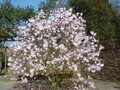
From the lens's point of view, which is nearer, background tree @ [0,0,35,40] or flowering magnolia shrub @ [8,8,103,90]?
flowering magnolia shrub @ [8,8,103,90]

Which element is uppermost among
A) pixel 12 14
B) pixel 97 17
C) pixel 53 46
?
Result: pixel 12 14

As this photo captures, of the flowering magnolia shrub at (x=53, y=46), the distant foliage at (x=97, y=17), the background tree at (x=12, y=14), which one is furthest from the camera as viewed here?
the distant foliage at (x=97, y=17)

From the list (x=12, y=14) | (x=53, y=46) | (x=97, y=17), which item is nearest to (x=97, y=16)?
(x=97, y=17)

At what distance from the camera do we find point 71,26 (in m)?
5.11

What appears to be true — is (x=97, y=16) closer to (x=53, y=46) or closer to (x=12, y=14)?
(x=12, y=14)

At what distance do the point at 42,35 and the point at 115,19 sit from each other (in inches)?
544

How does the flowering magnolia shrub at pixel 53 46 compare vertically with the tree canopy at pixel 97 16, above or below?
below

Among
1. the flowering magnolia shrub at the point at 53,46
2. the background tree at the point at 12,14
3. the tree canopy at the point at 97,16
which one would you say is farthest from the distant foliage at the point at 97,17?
the flowering magnolia shrub at the point at 53,46

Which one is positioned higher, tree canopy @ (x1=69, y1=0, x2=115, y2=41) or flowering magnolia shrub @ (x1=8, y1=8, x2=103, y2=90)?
tree canopy @ (x1=69, y1=0, x2=115, y2=41)

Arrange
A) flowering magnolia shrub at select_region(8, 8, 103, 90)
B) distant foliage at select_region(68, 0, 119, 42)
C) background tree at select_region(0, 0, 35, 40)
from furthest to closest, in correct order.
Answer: distant foliage at select_region(68, 0, 119, 42) → background tree at select_region(0, 0, 35, 40) → flowering magnolia shrub at select_region(8, 8, 103, 90)

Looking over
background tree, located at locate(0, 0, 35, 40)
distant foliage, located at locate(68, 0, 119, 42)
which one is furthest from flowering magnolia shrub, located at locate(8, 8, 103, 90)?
distant foliage, located at locate(68, 0, 119, 42)

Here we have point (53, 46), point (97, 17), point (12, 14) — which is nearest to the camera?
point (53, 46)

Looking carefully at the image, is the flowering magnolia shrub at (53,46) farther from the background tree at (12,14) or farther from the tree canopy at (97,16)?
the tree canopy at (97,16)

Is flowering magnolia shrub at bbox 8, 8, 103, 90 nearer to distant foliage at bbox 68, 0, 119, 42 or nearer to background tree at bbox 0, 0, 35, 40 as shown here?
background tree at bbox 0, 0, 35, 40
